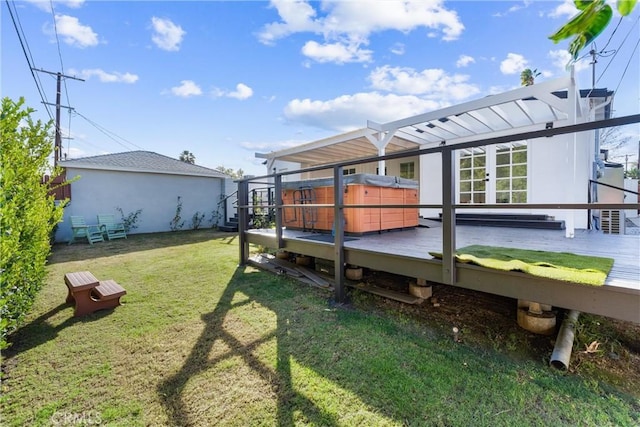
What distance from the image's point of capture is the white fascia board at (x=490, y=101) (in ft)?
15.2

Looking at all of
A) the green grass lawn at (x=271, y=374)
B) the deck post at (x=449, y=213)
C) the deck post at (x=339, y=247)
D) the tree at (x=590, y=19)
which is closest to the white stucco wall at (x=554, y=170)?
the deck post at (x=449, y=213)

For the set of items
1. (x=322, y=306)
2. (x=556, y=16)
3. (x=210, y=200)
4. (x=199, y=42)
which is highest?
(x=199, y=42)

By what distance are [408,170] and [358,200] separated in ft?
22.3

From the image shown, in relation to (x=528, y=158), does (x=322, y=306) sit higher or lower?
lower

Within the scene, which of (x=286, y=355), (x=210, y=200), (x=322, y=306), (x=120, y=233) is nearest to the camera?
(x=286, y=355)

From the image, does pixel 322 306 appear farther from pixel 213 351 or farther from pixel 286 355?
pixel 213 351

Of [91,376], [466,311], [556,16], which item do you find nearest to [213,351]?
[91,376]

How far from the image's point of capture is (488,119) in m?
7.00

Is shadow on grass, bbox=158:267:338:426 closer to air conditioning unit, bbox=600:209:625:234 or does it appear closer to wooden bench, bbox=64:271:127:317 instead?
wooden bench, bbox=64:271:127:317

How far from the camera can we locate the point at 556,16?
414 cm

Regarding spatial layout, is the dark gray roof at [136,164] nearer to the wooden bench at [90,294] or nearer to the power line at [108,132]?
the power line at [108,132]

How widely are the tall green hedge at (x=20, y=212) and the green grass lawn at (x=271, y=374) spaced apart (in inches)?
18.9

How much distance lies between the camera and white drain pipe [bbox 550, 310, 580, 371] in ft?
6.49

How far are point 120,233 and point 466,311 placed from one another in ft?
36.6
